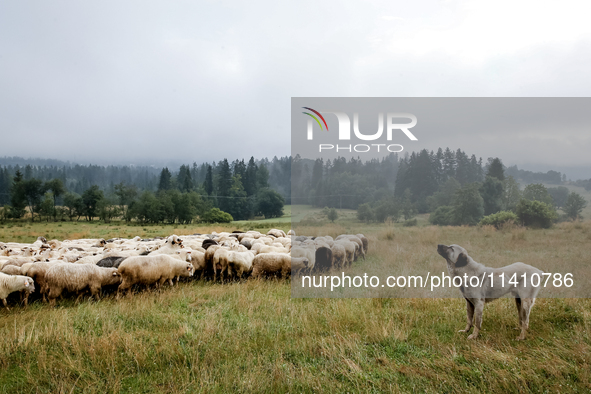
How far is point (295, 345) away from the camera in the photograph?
4.93 metres

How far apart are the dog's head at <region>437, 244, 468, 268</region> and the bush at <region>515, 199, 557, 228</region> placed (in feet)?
18.1

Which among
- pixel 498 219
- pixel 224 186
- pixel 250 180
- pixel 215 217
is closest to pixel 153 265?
pixel 498 219

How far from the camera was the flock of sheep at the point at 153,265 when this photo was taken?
7715 millimetres

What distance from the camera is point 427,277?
7484 millimetres

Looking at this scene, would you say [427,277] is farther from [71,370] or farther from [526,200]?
[71,370]

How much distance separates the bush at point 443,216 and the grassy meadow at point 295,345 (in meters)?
1.25

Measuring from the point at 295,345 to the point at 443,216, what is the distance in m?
6.26

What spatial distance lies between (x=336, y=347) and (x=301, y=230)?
294 inches

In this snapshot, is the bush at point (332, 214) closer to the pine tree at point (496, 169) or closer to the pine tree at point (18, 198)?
the pine tree at point (496, 169)

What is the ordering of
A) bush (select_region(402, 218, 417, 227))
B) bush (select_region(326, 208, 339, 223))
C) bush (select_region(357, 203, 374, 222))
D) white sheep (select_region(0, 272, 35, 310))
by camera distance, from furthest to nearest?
bush (select_region(326, 208, 339, 223)) < bush (select_region(357, 203, 374, 222)) < bush (select_region(402, 218, 417, 227)) < white sheep (select_region(0, 272, 35, 310))

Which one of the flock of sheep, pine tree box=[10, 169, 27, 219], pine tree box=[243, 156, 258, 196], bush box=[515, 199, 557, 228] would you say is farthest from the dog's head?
pine tree box=[243, 156, 258, 196]

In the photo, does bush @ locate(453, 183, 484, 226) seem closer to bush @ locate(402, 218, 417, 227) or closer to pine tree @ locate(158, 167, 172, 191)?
bush @ locate(402, 218, 417, 227)

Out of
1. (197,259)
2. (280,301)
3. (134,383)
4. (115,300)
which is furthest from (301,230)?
(134,383)

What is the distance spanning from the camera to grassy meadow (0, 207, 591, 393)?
3848mm
